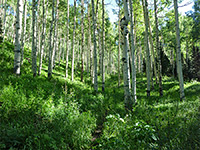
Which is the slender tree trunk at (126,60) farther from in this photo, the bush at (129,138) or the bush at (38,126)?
the bush at (38,126)

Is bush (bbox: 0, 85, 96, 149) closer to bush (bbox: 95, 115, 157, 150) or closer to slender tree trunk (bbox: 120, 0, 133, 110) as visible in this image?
bush (bbox: 95, 115, 157, 150)

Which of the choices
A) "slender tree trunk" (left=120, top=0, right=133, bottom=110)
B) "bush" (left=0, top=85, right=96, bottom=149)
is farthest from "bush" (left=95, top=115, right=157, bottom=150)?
"slender tree trunk" (left=120, top=0, right=133, bottom=110)

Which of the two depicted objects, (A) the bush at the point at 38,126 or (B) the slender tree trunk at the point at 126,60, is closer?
(A) the bush at the point at 38,126

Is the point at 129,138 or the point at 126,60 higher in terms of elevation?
the point at 126,60

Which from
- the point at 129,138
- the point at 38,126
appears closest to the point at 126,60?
the point at 129,138

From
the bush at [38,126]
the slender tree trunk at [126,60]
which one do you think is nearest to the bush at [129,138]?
the bush at [38,126]

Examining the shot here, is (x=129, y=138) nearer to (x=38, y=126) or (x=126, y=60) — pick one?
(x=38, y=126)

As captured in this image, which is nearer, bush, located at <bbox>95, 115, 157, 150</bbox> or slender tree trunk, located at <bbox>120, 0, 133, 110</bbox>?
bush, located at <bbox>95, 115, 157, 150</bbox>

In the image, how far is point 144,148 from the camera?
2.62m

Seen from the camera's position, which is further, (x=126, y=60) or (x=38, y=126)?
(x=126, y=60)

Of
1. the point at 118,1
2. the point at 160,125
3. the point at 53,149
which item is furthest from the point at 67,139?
the point at 118,1

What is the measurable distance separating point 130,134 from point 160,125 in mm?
1034

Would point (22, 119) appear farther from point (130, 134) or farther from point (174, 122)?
point (174, 122)

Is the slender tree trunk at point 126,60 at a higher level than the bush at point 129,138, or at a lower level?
higher
